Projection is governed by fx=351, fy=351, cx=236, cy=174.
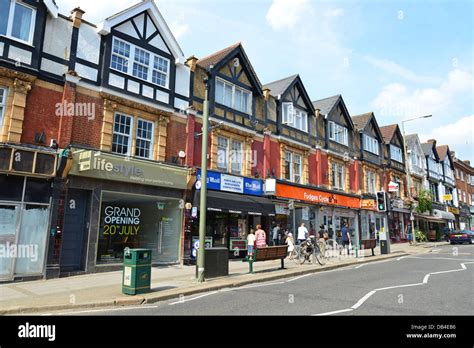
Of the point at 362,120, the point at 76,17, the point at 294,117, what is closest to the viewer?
the point at 76,17

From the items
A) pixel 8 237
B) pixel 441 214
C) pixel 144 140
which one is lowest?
pixel 8 237

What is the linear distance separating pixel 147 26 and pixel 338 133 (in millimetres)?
16860

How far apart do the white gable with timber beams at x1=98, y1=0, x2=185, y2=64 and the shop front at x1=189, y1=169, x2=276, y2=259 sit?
19.9ft

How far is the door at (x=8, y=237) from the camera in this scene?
11.2m

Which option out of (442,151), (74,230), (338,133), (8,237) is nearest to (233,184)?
(74,230)

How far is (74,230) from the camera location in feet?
42.2

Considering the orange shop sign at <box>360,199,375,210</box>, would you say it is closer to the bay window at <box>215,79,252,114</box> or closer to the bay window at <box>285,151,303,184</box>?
the bay window at <box>285,151,303,184</box>

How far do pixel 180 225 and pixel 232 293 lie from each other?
685 cm

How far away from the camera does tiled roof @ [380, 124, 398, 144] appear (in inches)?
1369

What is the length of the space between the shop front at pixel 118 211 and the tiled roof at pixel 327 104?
14.7 meters

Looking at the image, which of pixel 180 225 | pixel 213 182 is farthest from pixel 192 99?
pixel 180 225

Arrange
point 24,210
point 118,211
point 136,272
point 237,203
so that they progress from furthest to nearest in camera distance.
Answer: point 237,203, point 118,211, point 24,210, point 136,272

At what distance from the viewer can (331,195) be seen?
24266 mm

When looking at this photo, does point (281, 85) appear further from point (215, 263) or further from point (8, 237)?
point (8, 237)
